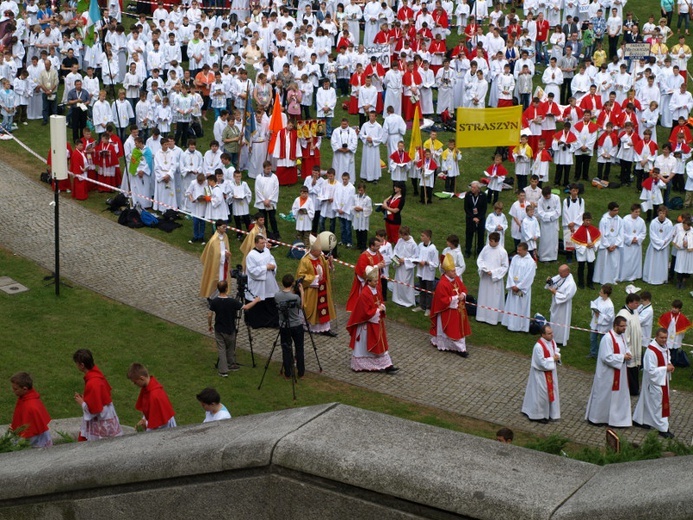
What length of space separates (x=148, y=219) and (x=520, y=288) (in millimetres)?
8112

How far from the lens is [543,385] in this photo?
17.1 meters

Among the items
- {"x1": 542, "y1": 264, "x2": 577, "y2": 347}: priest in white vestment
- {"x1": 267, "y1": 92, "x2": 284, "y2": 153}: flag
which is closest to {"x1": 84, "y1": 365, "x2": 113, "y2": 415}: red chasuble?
{"x1": 542, "y1": 264, "x2": 577, "y2": 347}: priest in white vestment

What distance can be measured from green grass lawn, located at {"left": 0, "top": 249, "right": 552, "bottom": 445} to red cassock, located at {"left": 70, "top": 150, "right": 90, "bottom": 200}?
514 centimetres

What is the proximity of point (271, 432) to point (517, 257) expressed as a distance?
13.9 meters

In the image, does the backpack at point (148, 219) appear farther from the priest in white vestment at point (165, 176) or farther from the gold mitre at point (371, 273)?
the gold mitre at point (371, 273)

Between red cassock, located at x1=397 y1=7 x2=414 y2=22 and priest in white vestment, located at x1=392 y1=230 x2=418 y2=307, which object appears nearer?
priest in white vestment, located at x1=392 y1=230 x2=418 y2=307

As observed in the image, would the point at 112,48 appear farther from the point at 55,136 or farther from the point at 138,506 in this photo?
the point at 138,506

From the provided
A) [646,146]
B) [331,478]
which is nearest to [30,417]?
[331,478]

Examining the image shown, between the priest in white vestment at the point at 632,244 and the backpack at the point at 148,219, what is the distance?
31.0 feet

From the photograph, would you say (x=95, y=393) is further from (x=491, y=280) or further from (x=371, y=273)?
(x=491, y=280)

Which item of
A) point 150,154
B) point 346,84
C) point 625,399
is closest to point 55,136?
point 150,154

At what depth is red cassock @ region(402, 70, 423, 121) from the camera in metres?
Answer: 31.5

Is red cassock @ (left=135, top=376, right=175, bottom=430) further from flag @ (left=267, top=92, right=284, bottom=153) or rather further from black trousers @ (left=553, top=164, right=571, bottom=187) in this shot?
black trousers @ (left=553, top=164, right=571, bottom=187)

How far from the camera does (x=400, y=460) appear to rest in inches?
267
